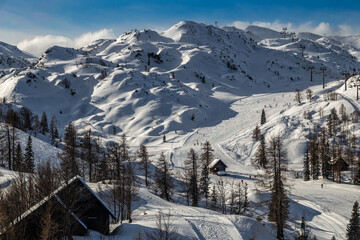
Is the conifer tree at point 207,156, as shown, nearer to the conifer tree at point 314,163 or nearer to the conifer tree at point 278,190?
the conifer tree at point 314,163

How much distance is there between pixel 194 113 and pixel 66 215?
98307 mm

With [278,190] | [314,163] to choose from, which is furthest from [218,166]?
[278,190]

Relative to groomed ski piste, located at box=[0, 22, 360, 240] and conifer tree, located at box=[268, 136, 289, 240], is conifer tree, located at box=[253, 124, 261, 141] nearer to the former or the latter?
groomed ski piste, located at box=[0, 22, 360, 240]

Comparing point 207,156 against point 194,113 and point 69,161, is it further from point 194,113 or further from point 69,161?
point 194,113

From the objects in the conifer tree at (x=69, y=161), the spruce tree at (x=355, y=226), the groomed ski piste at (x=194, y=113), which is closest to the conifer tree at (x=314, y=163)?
the groomed ski piste at (x=194, y=113)

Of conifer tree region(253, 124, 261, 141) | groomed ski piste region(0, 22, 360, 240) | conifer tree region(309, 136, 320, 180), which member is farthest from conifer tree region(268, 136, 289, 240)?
conifer tree region(253, 124, 261, 141)

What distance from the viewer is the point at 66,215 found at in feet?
54.0

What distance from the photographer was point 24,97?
124m

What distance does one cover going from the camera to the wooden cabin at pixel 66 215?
15.7 meters

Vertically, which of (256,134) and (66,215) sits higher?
(66,215)

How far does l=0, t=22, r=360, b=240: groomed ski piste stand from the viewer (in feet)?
118

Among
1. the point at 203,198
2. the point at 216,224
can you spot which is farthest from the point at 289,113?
the point at 216,224

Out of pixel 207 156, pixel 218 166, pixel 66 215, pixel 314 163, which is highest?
pixel 66 215

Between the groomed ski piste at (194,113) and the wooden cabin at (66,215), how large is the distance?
50.0 inches
